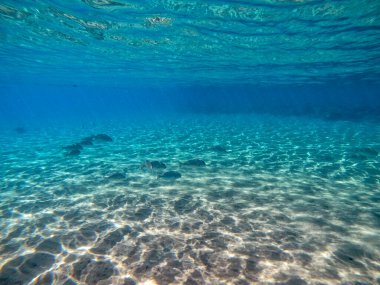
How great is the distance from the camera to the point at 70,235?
7.11 m

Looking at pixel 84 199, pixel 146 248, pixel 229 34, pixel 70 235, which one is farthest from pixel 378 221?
pixel 229 34

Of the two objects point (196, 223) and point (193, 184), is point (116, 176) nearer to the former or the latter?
point (193, 184)

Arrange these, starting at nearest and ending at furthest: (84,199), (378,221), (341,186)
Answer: (378,221) → (84,199) → (341,186)

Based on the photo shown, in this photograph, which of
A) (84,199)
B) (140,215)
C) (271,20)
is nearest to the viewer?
(140,215)

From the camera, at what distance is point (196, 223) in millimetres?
7684

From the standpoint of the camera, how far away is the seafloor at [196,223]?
5.47m

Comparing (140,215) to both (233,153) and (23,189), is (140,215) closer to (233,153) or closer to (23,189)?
(23,189)

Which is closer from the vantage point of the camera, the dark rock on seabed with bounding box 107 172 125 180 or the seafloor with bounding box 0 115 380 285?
the seafloor with bounding box 0 115 380 285

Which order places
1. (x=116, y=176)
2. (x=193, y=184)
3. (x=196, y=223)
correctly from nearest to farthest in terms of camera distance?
(x=196, y=223)
(x=193, y=184)
(x=116, y=176)

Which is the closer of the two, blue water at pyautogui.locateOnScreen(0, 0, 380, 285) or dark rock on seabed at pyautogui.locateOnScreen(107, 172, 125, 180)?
blue water at pyautogui.locateOnScreen(0, 0, 380, 285)

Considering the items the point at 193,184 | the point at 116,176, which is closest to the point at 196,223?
the point at 193,184

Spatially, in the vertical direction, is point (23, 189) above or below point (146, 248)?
below

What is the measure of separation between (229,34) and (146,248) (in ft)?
55.1

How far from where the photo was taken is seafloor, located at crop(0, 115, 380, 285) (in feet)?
18.0
